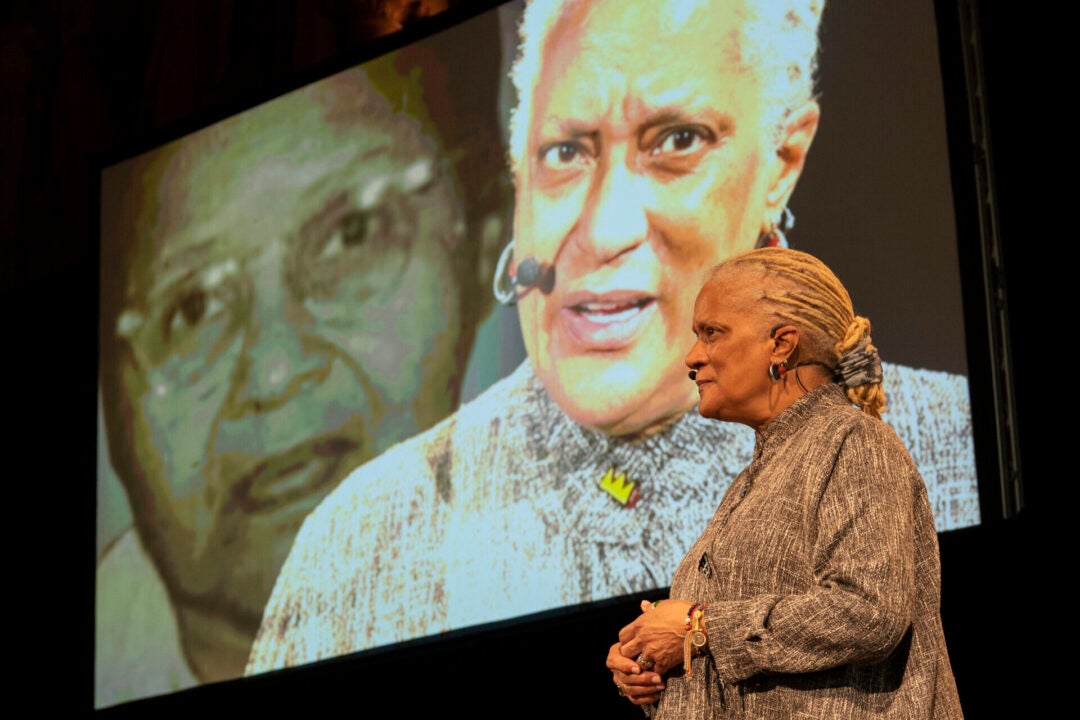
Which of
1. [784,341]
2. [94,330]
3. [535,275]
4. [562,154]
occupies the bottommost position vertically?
[784,341]

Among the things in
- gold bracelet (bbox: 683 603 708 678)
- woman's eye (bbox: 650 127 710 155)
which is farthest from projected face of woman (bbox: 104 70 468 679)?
gold bracelet (bbox: 683 603 708 678)

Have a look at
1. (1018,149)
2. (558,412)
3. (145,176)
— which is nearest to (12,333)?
(145,176)

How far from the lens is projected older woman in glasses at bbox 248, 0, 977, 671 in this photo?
2.93 meters

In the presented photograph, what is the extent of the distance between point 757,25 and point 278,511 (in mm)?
1781

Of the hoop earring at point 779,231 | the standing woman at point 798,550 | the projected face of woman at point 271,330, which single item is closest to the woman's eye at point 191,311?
the projected face of woman at point 271,330

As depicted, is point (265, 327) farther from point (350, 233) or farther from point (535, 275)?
point (535, 275)

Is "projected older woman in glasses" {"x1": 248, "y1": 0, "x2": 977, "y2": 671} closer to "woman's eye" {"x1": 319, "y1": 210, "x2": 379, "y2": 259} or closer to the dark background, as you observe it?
the dark background

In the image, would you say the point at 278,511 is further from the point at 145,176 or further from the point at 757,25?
the point at 757,25

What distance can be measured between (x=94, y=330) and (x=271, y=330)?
0.99 meters

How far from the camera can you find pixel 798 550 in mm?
1416

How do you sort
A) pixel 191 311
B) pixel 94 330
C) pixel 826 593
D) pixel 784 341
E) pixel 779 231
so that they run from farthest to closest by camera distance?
pixel 94 330 → pixel 191 311 → pixel 779 231 → pixel 784 341 → pixel 826 593

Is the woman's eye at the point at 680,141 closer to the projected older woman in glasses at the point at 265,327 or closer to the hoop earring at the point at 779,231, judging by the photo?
the hoop earring at the point at 779,231

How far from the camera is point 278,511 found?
12.5 ft

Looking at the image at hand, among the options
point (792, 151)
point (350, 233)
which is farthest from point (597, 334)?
point (350, 233)
